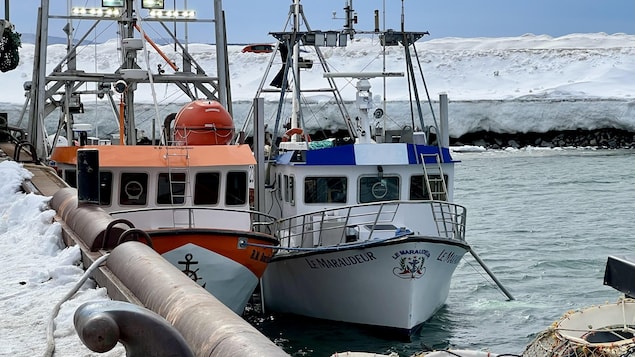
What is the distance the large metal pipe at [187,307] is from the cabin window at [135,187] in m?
5.09

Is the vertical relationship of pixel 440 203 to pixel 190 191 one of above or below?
below

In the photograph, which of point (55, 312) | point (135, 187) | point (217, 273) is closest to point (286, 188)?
point (135, 187)

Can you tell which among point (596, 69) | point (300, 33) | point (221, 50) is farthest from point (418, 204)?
point (596, 69)

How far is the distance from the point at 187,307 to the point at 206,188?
6.50 metres

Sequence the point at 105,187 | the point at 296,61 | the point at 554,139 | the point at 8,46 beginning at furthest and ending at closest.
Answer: the point at 554,139 → the point at 8,46 → the point at 296,61 → the point at 105,187

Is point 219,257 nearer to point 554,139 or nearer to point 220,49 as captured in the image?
point 220,49

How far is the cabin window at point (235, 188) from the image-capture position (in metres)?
10.5

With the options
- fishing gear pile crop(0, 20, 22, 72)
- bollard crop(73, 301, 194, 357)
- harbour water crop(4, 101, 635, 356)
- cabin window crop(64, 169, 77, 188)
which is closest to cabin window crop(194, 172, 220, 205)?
harbour water crop(4, 101, 635, 356)

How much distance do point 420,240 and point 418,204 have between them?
113cm

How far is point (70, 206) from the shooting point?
718 cm

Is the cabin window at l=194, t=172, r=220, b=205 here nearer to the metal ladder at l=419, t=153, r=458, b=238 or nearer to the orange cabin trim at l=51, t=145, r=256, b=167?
the orange cabin trim at l=51, t=145, r=256, b=167

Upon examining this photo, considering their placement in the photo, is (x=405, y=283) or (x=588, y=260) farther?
(x=588, y=260)

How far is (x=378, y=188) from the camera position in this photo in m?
11.5

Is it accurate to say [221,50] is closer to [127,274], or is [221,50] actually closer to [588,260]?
[588,260]
